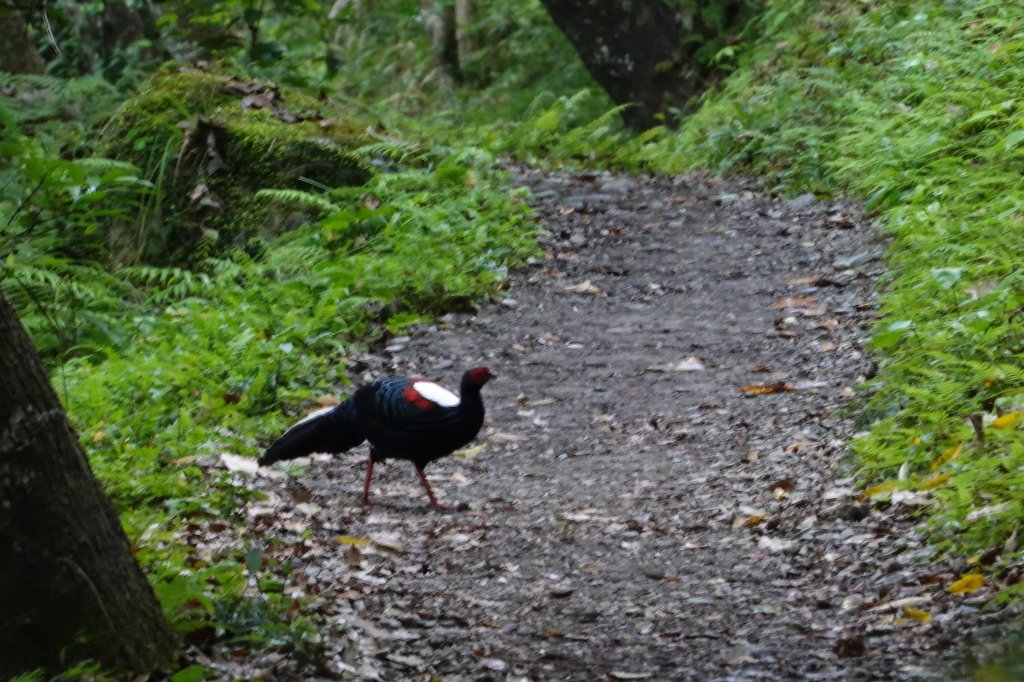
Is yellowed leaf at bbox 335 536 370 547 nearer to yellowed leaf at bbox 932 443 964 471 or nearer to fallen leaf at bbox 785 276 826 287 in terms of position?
yellowed leaf at bbox 932 443 964 471

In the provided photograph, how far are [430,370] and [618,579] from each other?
288 centimetres

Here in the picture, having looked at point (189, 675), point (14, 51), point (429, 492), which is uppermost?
point (14, 51)

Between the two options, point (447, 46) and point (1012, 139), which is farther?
point (447, 46)

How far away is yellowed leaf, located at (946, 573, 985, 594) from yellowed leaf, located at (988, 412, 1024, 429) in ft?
2.75

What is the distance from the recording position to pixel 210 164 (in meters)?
9.82

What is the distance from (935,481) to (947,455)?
162 millimetres

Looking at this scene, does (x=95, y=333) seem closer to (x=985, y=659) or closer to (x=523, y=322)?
(x=523, y=322)

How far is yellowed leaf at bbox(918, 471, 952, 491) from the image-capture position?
432cm

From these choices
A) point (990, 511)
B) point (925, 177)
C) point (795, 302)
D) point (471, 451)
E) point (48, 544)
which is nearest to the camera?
point (48, 544)

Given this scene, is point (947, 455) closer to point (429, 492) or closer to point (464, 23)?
point (429, 492)

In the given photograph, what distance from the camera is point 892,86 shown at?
9.71 meters

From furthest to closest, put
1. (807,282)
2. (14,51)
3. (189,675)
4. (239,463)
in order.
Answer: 1. (14,51)
2. (807,282)
3. (239,463)
4. (189,675)

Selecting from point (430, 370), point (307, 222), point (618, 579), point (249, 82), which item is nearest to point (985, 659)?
point (618, 579)

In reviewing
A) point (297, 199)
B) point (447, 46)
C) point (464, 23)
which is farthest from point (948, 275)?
point (447, 46)
